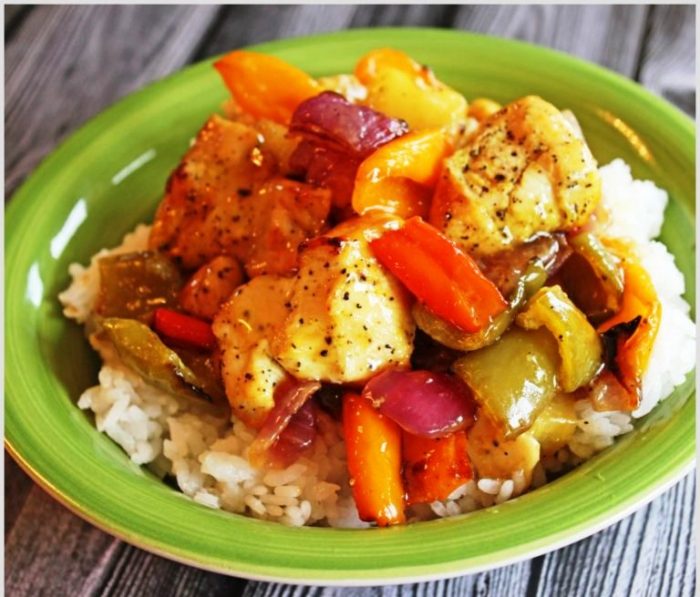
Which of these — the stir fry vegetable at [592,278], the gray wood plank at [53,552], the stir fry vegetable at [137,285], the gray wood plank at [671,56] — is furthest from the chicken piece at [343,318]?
the gray wood plank at [671,56]

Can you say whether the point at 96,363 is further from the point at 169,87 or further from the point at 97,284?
the point at 169,87

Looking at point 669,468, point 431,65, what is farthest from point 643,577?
point 431,65

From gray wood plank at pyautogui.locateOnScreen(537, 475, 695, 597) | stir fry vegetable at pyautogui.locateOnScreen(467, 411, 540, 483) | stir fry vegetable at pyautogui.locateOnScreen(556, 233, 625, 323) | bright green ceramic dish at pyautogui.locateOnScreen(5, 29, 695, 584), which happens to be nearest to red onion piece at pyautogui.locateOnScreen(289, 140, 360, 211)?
stir fry vegetable at pyautogui.locateOnScreen(556, 233, 625, 323)

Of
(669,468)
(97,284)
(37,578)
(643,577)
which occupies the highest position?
(669,468)

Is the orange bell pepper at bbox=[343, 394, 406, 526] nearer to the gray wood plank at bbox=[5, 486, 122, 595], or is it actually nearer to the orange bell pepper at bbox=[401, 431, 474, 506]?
the orange bell pepper at bbox=[401, 431, 474, 506]

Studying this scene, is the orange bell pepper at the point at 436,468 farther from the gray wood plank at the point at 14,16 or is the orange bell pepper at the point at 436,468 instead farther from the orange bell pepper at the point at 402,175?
the gray wood plank at the point at 14,16

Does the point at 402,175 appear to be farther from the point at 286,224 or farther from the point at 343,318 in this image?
the point at 343,318

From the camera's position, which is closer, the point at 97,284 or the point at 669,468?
the point at 669,468
